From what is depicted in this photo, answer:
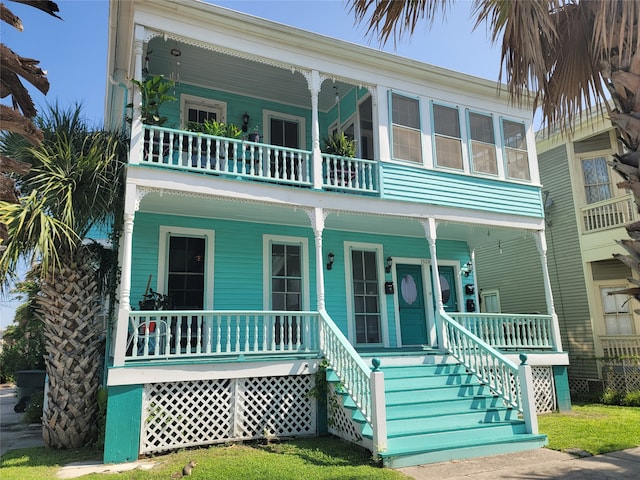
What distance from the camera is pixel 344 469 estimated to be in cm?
578

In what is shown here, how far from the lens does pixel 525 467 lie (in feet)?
19.7

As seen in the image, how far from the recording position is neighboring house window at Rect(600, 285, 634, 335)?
1319 centimetres

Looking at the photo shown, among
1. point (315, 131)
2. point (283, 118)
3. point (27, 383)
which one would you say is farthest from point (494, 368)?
point (27, 383)

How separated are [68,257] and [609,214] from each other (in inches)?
537

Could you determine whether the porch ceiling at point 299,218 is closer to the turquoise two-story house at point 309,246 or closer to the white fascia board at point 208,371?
the turquoise two-story house at point 309,246

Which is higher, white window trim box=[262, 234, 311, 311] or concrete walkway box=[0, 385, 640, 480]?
white window trim box=[262, 234, 311, 311]

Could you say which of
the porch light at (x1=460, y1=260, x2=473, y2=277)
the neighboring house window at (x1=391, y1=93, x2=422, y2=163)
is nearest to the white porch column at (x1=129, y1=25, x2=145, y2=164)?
the neighboring house window at (x1=391, y1=93, x2=422, y2=163)

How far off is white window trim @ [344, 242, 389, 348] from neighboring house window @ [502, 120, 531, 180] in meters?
3.74

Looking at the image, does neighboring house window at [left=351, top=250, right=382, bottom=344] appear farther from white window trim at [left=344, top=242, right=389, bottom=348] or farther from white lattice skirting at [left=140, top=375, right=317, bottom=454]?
white lattice skirting at [left=140, top=375, right=317, bottom=454]

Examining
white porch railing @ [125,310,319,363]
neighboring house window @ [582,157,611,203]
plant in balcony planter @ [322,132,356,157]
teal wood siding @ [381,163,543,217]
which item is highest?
neighboring house window @ [582,157,611,203]

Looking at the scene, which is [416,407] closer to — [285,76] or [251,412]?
[251,412]

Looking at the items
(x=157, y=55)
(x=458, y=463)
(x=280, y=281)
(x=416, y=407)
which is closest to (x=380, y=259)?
(x=280, y=281)

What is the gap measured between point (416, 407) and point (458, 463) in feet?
3.92

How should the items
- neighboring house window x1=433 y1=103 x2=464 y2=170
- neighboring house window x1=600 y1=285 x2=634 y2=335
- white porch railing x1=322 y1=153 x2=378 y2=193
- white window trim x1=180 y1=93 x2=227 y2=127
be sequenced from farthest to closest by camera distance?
neighboring house window x1=600 y1=285 x2=634 y2=335, neighboring house window x1=433 y1=103 x2=464 y2=170, white window trim x1=180 y1=93 x2=227 y2=127, white porch railing x1=322 y1=153 x2=378 y2=193
